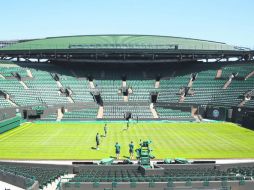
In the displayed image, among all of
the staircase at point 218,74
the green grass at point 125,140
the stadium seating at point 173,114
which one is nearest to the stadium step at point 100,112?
the green grass at point 125,140

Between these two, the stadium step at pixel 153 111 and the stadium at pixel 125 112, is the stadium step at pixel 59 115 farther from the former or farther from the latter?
the stadium step at pixel 153 111

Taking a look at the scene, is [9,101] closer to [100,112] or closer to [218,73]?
[100,112]

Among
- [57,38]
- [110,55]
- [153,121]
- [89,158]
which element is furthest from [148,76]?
[89,158]

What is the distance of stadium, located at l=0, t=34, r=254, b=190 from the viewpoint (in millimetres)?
31875

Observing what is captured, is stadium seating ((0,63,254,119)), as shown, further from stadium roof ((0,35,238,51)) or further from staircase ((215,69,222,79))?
stadium roof ((0,35,238,51))

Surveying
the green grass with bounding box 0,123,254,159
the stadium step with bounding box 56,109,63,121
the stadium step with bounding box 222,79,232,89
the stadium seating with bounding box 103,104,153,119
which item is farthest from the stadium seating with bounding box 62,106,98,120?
the stadium step with bounding box 222,79,232,89

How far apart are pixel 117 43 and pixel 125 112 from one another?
26067mm

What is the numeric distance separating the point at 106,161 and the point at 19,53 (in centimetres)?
6691

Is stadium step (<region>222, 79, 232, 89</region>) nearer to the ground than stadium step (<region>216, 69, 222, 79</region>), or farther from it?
nearer to the ground

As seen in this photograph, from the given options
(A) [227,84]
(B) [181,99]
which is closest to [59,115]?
(B) [181,99]

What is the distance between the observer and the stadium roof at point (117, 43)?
101 metres

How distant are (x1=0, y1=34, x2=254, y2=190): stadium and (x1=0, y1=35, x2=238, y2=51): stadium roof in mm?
287

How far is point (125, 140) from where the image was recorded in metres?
52.4

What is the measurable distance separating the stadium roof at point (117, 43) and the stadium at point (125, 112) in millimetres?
287
